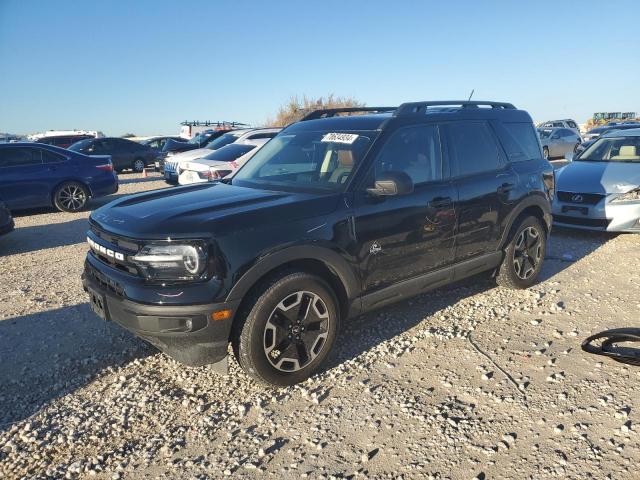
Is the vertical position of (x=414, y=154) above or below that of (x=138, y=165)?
above

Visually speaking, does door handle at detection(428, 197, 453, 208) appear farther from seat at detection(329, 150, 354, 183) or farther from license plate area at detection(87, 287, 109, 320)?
license plate area at detection(87, 287, 109, 320)

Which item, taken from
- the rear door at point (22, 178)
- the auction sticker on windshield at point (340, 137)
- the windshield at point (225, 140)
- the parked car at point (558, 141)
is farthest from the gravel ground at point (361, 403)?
the parked car at point (558, 141)

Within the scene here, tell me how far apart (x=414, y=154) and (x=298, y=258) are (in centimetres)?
152

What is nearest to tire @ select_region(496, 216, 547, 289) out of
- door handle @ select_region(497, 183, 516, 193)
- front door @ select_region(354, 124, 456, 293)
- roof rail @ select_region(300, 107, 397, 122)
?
door handle @ select_region(497, 183, 516, 193)

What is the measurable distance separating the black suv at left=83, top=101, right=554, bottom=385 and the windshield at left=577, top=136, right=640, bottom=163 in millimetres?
4314

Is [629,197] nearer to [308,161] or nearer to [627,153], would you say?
[627,153]

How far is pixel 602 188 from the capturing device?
727 centimetres

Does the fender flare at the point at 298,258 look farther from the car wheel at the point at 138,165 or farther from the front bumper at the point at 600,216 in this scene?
the car wheel at the point at 138,165

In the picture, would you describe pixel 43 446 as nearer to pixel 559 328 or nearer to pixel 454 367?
pixel 454 367

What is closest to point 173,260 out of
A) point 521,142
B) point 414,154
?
point 414,154

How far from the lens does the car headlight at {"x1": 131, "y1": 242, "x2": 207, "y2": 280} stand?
2.95m

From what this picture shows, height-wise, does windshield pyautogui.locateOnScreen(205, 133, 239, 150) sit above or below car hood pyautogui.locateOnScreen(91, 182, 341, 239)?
above

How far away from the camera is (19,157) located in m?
9.96

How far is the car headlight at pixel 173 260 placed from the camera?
2.95 m
